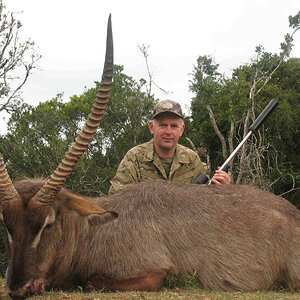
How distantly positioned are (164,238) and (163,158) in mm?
2928

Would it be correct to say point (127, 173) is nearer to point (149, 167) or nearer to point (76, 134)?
point (149, 167)

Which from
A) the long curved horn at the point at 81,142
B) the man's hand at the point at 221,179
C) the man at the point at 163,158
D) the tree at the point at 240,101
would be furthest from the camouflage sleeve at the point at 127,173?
the tree at the point at 240,101

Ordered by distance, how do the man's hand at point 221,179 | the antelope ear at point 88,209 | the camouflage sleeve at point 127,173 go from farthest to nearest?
the camouflage sleeve at point 127,173 → the man's hand at point 221,179 → the antelope ear at point 88,209

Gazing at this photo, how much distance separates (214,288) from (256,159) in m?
9.63

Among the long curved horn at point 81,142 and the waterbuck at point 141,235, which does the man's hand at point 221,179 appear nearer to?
the waterbuck at point 141,235

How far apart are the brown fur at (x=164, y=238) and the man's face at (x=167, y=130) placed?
1.87 meters

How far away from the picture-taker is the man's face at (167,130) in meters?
7.66

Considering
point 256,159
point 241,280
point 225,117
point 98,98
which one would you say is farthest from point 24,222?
point 225,117

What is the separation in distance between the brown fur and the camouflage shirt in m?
1.93

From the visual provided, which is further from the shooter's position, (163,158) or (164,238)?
(163,158)

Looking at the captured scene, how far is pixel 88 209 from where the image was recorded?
5.05 m

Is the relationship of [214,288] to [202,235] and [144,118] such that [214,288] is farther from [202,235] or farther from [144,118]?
[144,118]

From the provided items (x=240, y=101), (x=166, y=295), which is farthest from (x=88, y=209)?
(x=240, y=101)

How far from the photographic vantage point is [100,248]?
16.6 feet
